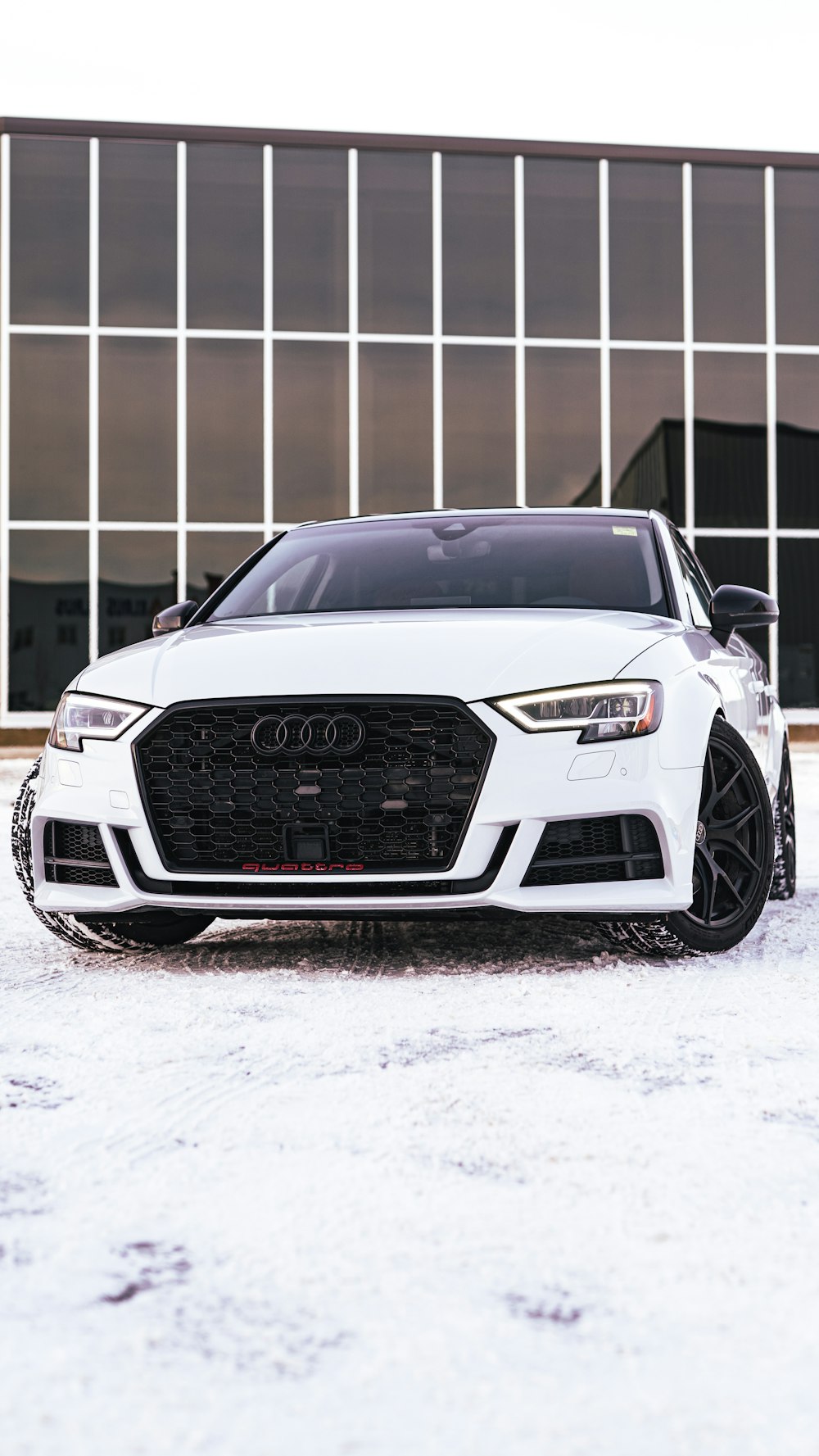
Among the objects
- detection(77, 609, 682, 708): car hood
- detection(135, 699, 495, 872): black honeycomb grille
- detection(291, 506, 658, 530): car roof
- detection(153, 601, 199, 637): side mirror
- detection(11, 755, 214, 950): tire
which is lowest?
detection(11, 755, 214, 950): tire

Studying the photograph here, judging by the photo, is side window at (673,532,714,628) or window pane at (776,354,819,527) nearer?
side window at (673,532,714,628)

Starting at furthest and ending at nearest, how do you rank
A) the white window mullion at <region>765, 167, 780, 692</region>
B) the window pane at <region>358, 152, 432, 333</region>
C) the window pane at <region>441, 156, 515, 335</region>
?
the white window mullion at <region>765, 167, 780, 692</region>, the window pane at <region>441, 156, 515, 335</region>, the window pane at <region>358, 152, 432, 333</region>

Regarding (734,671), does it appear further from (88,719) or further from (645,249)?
(645,249)

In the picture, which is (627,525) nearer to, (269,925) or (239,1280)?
(269,925)

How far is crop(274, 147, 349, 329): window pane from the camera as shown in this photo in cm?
2117

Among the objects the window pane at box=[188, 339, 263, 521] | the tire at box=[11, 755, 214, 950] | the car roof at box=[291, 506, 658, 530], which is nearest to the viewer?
the tire at box=[11, 755, 214, 950]

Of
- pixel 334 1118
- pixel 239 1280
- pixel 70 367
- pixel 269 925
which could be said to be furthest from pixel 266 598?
pixel 70 367

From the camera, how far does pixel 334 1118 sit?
2.99 m

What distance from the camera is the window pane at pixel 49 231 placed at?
20953mm

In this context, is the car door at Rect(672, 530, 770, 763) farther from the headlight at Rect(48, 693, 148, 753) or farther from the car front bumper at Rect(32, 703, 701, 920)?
the headlight at Rect(48, 693, 148, 753)

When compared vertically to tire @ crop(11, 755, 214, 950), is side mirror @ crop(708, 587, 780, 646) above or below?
above

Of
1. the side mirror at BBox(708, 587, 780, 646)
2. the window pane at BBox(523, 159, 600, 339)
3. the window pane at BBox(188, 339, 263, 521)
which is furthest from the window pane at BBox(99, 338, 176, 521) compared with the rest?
the side mirror at BBox(708, 587, 780, 646)

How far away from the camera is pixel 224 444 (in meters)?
21.1

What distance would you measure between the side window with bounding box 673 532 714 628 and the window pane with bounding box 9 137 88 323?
16253 millimetres
